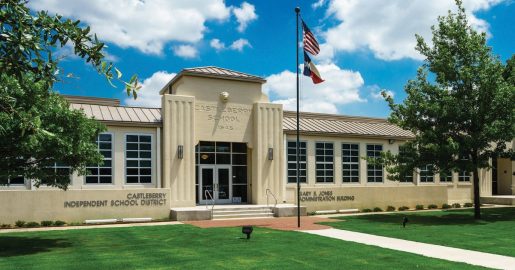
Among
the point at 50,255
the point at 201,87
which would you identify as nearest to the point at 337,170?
the point at 201,87

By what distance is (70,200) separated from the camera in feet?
67.2

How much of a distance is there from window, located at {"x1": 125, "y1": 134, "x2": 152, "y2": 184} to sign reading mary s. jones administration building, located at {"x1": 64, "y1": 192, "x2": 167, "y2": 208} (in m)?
1.16

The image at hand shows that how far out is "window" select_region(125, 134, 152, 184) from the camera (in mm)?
22531

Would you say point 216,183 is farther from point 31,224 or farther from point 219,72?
point 31,224

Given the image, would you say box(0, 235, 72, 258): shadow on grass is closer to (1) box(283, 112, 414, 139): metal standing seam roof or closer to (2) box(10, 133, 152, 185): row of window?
(2) box(10, 133, 152, 185): row of window

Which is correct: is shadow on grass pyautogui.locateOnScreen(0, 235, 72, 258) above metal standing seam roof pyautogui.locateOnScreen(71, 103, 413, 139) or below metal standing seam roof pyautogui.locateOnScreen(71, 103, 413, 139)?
below

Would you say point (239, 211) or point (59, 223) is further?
point (239, 211)

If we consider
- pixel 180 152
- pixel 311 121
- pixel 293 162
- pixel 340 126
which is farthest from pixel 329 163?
pixel 180 152

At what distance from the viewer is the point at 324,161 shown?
27047 mm

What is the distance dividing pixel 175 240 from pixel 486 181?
2606 centimetres

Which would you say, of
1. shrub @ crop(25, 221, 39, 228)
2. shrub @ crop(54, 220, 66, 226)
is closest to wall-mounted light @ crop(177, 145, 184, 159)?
shrub @ crop(54, 220, 66, 226)

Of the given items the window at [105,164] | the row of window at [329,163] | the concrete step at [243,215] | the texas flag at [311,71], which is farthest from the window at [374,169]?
the window at [105,164]

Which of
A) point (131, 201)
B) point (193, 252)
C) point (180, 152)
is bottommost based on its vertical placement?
point (193, 252)

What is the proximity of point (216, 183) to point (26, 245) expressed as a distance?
467 inches
